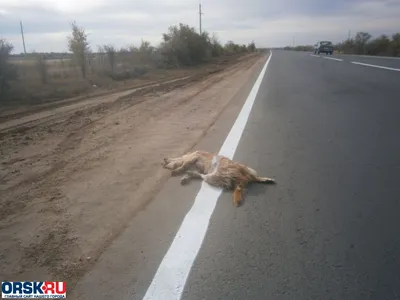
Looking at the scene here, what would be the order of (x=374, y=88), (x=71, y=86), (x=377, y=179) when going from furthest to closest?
(x=71, y=86) < (x=374, y=88) < (x=377, y=179)

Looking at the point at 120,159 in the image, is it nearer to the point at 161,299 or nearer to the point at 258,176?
the point at 258,176

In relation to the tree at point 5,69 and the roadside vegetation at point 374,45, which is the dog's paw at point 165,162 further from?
the roadside vegetation at point 374,45

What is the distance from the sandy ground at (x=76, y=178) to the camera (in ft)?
10.6

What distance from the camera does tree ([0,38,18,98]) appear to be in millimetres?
14716

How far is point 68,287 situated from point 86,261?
0.34 m

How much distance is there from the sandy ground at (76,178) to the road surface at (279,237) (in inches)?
12.3

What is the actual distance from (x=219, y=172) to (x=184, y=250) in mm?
1620

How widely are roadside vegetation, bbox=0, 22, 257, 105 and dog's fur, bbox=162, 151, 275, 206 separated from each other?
10161 mm

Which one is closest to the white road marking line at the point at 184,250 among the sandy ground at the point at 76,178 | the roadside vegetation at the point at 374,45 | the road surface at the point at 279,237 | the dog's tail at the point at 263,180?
the road surface at the point at 279,237

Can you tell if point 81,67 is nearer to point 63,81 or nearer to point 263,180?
point 63,81

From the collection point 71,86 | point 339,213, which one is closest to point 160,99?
point 71,86

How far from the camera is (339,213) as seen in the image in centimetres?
371

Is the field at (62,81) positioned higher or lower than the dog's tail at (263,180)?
higher

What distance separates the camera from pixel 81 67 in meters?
23.5
